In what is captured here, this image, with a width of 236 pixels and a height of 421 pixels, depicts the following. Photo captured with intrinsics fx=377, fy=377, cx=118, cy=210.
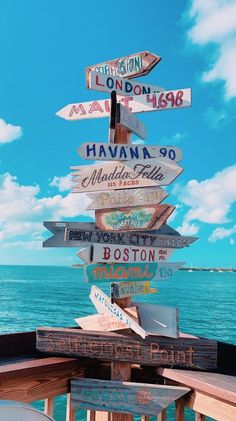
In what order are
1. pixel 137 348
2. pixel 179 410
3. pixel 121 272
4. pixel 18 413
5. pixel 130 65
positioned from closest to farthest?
pixel 18 413 → pixel 179 410 → pixel 137 348 → pixel 121 272 → pixel 130 65

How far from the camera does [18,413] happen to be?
3.65ft

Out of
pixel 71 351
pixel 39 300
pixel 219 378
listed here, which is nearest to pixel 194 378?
pixel 219 378

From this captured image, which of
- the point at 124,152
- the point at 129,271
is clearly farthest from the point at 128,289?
the point at 124,152

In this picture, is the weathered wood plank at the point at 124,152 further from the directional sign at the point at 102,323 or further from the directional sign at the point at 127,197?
the directional sign at the point at 102,323

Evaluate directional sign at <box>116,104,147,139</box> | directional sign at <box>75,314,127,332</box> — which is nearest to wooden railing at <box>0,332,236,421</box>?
directional sign at <box>75,314,127,332</box>

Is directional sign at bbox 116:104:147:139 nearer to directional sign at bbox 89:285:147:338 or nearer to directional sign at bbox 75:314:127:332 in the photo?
directional sign at bbox 89:285:147:338

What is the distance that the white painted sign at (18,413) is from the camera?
43.4 inches

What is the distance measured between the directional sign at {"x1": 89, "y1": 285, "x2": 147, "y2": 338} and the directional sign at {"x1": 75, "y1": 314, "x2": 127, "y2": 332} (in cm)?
4

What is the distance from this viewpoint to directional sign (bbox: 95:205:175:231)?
2.23 m

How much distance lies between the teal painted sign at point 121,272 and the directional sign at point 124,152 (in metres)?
0.65

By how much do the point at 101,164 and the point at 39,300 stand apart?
39.8 meters

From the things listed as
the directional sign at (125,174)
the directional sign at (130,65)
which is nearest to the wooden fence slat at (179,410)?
the directional sign at (125,174)

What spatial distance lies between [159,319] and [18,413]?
1239 millimetres

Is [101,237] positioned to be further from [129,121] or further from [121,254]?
[129,121]
